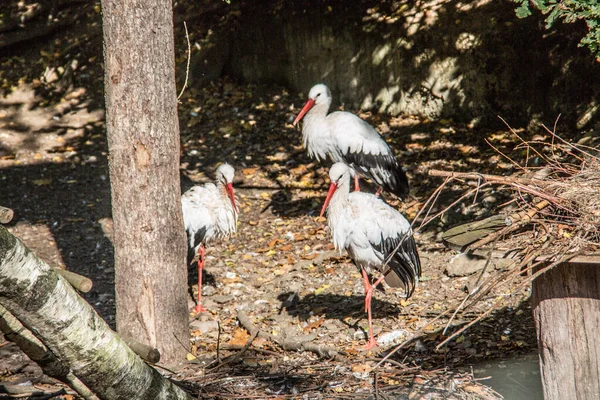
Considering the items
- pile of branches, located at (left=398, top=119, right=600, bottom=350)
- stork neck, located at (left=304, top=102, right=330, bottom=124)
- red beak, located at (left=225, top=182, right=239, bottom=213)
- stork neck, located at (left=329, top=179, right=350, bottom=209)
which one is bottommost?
red beak, located at (left=225, top=182, right=239, bottom=213)

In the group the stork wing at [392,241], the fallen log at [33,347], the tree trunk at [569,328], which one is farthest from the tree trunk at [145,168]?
the tree trunk at [569,328]

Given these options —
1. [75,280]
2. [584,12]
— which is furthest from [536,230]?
[584,12]

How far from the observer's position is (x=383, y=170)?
7.71 m

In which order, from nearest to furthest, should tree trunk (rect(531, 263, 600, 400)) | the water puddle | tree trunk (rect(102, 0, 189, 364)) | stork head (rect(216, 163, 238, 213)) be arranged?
1. tree trunk (rect(531, 263, 600, 400))
2. the water puddle
3. tree trunk (rect(102, 0, 189, 364))
4. stork head (rect(216, 163, 238, 213))

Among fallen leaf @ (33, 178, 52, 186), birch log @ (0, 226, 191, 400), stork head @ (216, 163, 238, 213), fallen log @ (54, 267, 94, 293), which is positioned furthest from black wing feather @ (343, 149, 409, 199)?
fallen log @ (54, 267, 94, 293)

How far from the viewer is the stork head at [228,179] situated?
277 inches

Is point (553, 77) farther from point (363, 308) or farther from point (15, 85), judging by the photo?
point (15, 85)

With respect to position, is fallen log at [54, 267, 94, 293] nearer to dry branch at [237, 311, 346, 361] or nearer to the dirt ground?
the dirt ground

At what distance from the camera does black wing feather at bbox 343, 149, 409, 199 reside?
25.3 ft

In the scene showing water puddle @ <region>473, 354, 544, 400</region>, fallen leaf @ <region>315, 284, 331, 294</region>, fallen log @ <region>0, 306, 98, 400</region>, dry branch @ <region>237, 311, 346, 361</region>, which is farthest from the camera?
fallen leaf @ <region>315, 284, 331, 294</region>

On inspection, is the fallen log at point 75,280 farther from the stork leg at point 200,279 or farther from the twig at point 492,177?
the stork leg at point 200,279

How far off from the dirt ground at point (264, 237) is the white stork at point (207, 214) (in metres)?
0.44

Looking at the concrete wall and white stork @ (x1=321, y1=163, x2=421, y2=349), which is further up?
the concrete wall

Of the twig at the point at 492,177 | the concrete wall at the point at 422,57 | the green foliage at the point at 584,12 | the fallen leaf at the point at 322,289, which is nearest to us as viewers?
the twig at the point at 492,177
